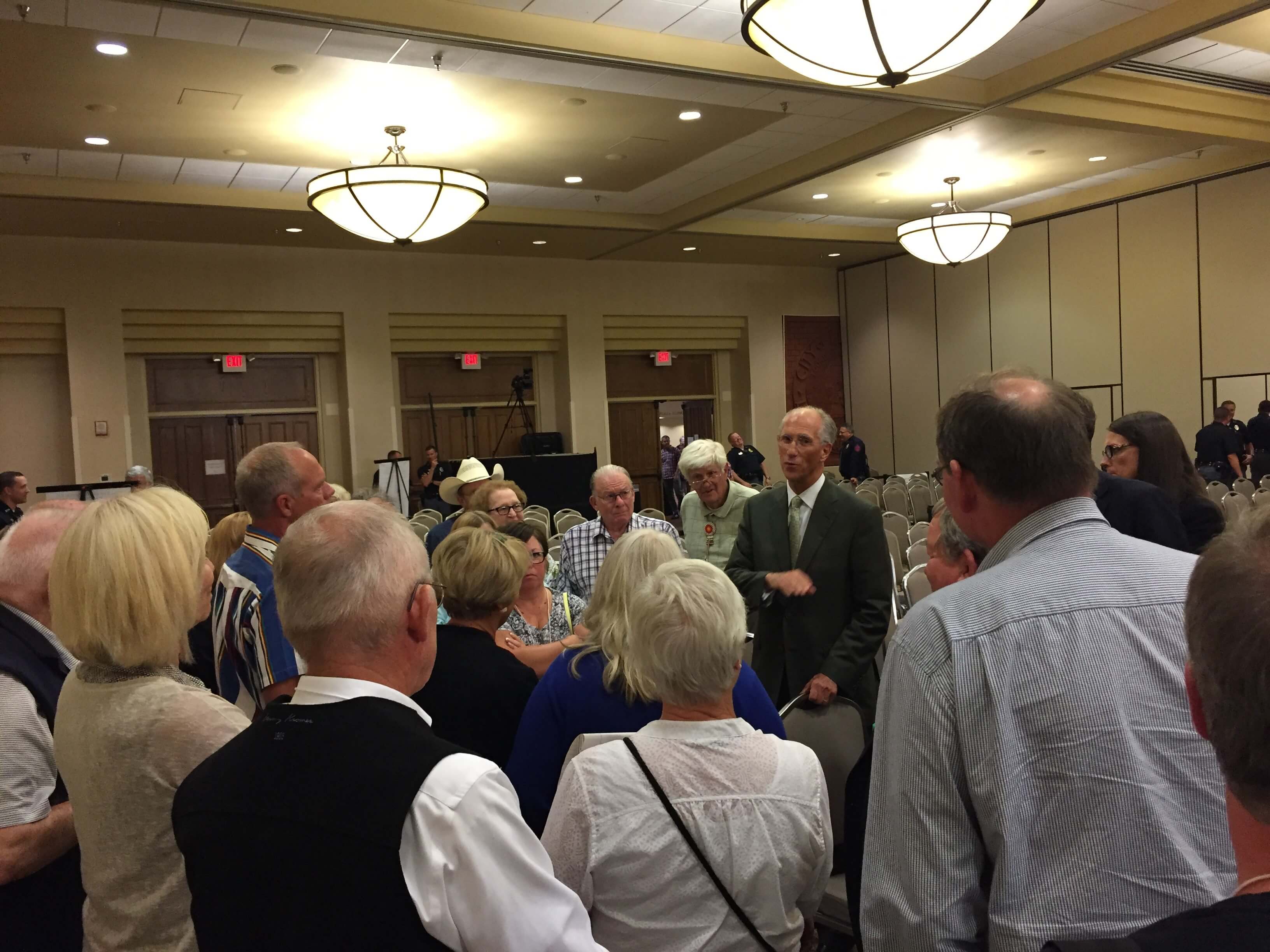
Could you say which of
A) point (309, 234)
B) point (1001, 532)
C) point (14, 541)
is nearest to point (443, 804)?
point (1001, 532)

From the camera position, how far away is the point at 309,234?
12.9m

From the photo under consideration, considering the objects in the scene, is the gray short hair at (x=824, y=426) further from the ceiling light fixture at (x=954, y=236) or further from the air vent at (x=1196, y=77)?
the ceiling light fixture at (x=954, y=236)

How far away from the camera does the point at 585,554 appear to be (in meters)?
4.81

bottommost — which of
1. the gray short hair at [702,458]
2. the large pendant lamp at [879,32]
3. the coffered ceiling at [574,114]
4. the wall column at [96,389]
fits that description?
the gray short hair at [702,458]

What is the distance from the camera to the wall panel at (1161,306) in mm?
12930

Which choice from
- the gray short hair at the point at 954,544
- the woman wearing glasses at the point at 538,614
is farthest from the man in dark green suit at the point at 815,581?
the gray short hair at the point at 954,544

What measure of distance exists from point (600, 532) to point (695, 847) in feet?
10.1

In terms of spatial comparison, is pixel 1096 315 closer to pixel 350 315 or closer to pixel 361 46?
pixel 350 315

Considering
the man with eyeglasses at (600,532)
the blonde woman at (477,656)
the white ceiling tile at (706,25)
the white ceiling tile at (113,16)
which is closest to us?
the blonde woman at (477,656)

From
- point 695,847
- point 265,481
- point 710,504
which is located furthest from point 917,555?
point 695,847

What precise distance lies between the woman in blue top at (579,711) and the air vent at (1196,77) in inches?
315

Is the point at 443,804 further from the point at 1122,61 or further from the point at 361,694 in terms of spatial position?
the point at 1122,61

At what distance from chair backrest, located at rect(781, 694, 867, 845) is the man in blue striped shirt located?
1.45 meters

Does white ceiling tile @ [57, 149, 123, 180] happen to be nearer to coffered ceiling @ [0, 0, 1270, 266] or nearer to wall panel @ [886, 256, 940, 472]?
coffered ceiling @ [0, 0, 1270, 266]
